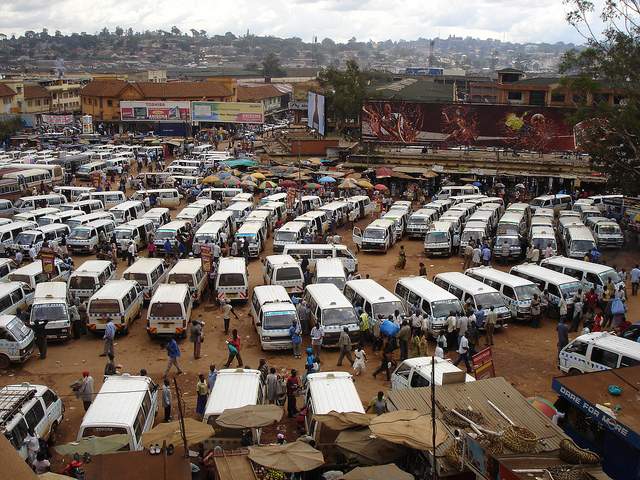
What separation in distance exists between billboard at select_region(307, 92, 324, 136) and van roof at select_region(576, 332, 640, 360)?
42565mm

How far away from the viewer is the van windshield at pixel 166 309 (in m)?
18.0

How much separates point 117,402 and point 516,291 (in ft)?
38.3

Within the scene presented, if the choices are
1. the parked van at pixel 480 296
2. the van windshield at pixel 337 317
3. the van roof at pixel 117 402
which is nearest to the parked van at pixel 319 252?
the parked van at pixel 480 296

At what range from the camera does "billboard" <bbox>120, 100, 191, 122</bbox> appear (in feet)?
221

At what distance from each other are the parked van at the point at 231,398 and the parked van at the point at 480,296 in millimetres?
7430

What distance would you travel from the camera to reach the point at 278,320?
17359 mm

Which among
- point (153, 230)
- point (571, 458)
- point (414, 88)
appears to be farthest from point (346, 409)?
point (414, 88)

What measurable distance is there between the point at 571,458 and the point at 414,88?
6692 centimetres

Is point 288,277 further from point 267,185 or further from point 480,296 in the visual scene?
point 267,185

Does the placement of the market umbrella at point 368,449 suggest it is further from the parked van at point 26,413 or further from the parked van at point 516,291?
the parked van at point 516,291

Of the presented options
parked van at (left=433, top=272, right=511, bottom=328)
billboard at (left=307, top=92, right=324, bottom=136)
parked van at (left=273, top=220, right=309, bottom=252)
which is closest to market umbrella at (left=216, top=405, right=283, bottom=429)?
parked van at (left=433, top=272, right=511, bottom=328)

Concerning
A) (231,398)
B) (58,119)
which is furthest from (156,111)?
(231,398)

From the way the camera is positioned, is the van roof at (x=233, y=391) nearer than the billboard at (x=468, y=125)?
Yes

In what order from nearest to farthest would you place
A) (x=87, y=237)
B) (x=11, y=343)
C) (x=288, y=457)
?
(x=288, y=457)
(x=11, y=343)
(x=87, y=237)
